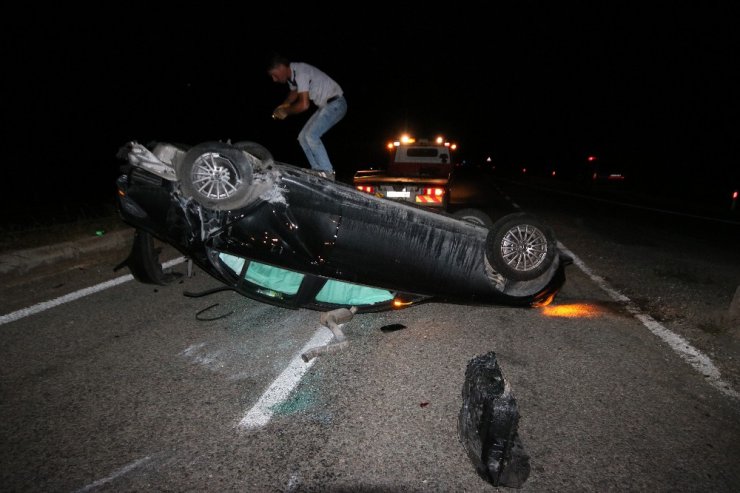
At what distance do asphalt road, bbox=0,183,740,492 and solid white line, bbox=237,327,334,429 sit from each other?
0.04m

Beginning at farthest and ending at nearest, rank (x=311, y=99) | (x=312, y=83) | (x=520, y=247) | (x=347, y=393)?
(x=311, y=99)
(x=312, y=83)
(x=520, y=247)
(x=347, y=393)

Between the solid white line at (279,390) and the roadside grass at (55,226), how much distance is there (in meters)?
4.65

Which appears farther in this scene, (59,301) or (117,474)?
(59,301)

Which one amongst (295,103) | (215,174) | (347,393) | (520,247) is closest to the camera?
(347,393)

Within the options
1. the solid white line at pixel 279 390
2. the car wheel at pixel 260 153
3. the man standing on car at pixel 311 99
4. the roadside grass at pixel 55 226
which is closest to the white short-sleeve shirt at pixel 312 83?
the man standing on car at pixel 311 99

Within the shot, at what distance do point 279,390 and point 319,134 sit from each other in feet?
10.9

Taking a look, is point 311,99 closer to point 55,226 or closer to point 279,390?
point 279,390

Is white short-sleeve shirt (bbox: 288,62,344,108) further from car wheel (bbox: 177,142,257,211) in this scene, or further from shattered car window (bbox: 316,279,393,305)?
shattered car window (bbox: 316,279,393,305)

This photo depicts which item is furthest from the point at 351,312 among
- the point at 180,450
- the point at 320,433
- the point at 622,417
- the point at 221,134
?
the point at 221,134

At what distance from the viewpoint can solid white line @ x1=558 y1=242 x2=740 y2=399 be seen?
321 cm

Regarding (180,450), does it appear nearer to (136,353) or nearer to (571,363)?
(136,353)

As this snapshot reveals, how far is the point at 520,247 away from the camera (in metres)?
3.81

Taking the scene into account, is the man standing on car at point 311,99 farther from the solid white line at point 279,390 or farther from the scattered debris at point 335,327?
the solid white line at point 279,390

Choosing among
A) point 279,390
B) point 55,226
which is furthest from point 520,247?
point 55,226
